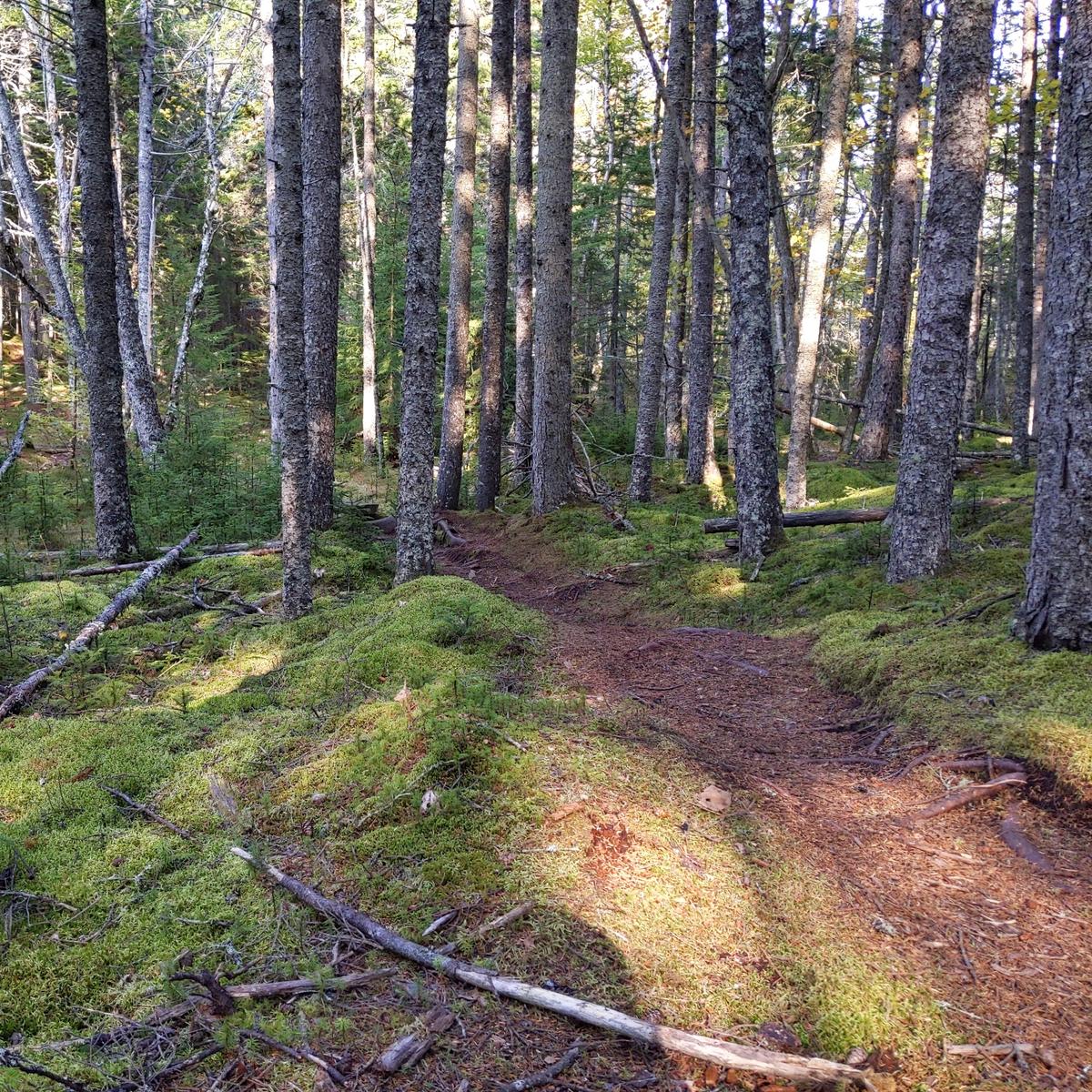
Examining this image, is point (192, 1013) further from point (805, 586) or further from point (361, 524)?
point (361, 524)

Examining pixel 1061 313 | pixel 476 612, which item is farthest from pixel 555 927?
pixel 1061 313

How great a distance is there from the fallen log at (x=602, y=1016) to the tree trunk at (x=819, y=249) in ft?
41.2

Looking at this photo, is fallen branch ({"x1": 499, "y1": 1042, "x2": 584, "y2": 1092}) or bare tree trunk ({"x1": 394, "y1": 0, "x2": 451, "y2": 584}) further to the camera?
bare tree trunk ({"x1": 394, "y1": 0, "x2": 451, "y2": 584})

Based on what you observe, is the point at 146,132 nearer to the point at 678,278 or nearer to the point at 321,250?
the point at 321,250

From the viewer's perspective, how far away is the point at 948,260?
21.8 ft

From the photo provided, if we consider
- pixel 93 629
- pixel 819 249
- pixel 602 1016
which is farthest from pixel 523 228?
pixel 602 1016

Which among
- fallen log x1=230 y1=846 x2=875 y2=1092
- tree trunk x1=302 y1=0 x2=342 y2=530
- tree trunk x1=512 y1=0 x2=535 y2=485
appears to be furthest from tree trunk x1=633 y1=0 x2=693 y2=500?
fallen log x1=230 y1=846 x2=875 y2=1092

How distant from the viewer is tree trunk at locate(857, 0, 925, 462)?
1423 cm

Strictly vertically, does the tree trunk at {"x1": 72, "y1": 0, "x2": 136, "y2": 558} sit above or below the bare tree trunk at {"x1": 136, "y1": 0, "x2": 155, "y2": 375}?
below

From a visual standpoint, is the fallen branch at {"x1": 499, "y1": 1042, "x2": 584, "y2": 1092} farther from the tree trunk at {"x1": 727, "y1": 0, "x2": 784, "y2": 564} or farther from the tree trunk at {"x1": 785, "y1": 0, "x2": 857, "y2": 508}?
the tree trunk at {"x1": 785, "y1": 0, "x2": 857, "y2": 508}

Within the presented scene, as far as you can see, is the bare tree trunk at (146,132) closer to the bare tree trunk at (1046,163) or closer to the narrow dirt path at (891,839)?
the narrow dirt path at (891,839)

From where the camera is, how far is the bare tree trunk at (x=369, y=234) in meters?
20.5

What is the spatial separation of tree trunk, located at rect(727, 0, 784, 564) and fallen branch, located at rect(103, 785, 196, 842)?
22.6 ft

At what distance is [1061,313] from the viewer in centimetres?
487
